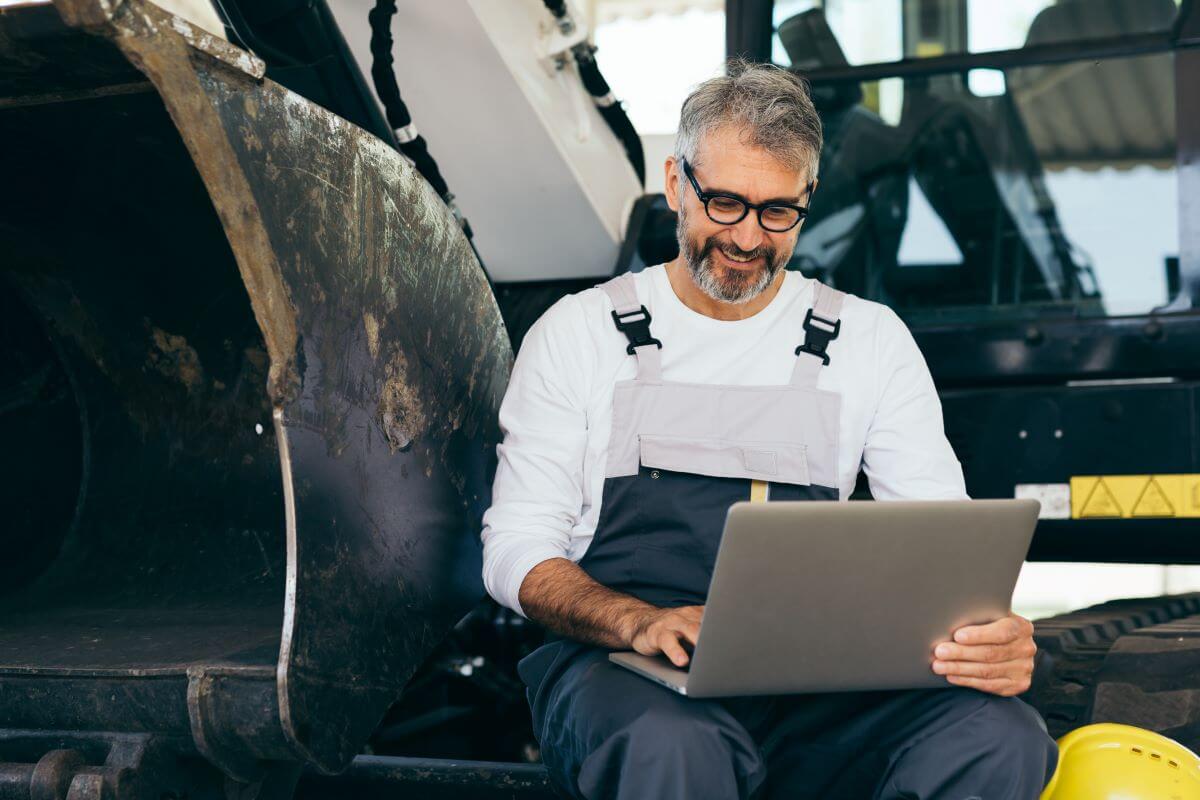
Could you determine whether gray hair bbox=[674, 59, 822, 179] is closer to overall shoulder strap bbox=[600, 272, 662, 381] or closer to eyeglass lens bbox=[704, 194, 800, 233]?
eyeglass lens bbox=[704, 194, 800, 233]

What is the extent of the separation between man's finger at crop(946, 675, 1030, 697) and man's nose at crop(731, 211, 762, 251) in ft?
2.26

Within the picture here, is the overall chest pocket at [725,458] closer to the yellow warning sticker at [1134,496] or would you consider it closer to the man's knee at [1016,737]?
the man's knee at [1016,737]

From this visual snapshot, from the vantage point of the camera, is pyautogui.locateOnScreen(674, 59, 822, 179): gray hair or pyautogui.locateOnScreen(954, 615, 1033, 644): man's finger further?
pyautogui.locateOnScreen(674, 59, 822, 179): gray hair

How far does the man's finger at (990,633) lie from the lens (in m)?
1.51

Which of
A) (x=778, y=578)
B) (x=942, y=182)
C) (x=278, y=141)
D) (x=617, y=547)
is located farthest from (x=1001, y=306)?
(x=278, y=141)

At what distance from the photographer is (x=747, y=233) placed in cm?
188

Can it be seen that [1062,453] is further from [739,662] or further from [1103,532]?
[739,662]

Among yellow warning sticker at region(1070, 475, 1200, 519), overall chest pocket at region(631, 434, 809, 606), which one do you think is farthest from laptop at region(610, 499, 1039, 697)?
yellow warning sticker at region(1070, 475, 1200, 519)

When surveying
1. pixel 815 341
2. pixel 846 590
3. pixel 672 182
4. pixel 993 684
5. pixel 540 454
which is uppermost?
pixel 672 182

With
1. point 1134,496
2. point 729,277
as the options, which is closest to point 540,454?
point 729,277

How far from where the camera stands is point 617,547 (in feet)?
5.94

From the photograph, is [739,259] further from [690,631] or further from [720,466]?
[690,631]

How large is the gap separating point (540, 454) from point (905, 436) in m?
0.55

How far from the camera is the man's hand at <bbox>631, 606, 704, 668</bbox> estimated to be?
1509 millimetres
